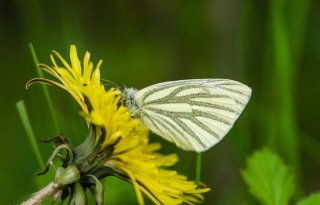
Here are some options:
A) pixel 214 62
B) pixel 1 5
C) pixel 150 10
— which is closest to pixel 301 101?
pixel 214 62

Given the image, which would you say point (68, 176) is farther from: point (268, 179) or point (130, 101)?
point (268, 179)

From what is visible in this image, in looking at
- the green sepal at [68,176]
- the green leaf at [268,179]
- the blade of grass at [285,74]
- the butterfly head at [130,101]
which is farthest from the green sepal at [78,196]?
the blade of grass at [285,74]

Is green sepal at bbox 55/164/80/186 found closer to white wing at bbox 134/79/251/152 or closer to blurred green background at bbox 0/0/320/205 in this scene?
white wing at bbox 134/79/251/152

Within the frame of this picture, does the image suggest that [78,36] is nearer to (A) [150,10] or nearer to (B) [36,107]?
(B) [36,107]

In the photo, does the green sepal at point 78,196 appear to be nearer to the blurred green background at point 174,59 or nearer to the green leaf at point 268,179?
the green leaf at point 268,179

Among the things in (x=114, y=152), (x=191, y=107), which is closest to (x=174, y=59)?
(x=191, y=107)

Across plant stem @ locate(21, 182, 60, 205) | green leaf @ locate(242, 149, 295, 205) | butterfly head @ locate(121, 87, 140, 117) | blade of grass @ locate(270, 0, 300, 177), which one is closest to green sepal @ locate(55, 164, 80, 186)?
plant stem @ locate(21, 182, 60, 205)

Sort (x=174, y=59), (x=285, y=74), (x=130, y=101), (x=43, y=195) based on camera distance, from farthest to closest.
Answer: (x=174, y=59) < (x=285, y=74) < (x=130, y=101) < (x=43, y=195)
